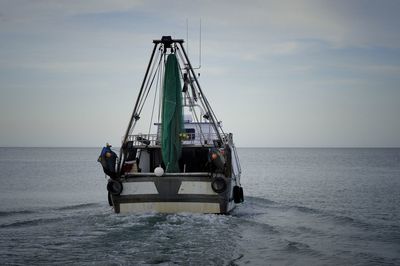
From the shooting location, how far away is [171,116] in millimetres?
20109

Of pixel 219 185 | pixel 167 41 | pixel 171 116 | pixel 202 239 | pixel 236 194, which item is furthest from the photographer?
pixel 236 194

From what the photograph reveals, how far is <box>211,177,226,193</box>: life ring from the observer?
19.1 m

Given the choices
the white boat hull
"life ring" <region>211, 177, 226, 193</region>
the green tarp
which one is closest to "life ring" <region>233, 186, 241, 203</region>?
the white boat hull

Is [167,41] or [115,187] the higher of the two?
[167,41]

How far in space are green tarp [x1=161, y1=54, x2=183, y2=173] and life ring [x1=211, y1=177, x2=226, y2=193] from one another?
2138 millimetres

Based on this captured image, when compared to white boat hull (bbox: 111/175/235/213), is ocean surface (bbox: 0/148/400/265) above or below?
below

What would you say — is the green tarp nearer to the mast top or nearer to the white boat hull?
the mast top

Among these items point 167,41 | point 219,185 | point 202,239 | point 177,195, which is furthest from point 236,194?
point 167,41

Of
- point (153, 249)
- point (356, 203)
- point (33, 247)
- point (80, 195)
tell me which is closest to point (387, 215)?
point (356, 203)

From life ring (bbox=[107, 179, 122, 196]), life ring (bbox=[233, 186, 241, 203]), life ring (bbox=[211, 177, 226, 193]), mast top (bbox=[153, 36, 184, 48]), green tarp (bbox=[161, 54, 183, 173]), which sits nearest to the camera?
life ring (bbox=[211, 177, 226, 193])

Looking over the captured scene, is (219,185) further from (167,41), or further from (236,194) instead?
(167,41)

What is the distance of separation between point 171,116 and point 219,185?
3700 millimetres

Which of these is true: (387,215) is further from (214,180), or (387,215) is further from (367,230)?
(214,180)

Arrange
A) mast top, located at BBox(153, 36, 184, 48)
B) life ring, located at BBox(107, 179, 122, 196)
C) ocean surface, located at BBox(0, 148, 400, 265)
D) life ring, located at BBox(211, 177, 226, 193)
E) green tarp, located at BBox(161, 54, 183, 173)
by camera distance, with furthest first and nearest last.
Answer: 1. mast top, located at BBox(153, 36, 184, 48)
2. green tarp, located at BBox(161, 54, 183, 173)
3. life ring, located at BBox(107, 179, 122, 196)
4. life ring, located at BBox(211, 177, 226, 193)
5. ocean surface, located at BBox(0, 148, 400, 265)
